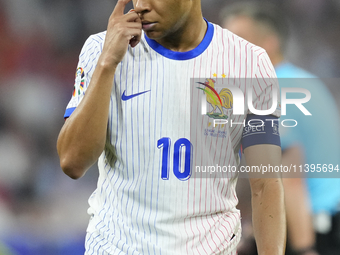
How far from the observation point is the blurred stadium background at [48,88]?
9.39 feet

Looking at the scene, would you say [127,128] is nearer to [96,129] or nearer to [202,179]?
[96,129]

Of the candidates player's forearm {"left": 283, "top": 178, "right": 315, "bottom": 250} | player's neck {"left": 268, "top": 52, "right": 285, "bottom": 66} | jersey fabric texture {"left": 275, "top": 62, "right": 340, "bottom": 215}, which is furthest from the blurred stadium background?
player's forearm {"left": 283, "top": 178, "right": 315, "bottom": 250}

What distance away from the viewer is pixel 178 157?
1.37 meters

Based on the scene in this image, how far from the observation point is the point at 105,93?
4.09 feet

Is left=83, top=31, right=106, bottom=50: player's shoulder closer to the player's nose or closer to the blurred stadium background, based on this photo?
the player's nose

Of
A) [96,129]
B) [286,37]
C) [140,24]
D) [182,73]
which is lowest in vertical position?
[96,129]

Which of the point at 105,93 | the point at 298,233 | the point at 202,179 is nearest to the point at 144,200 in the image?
the point at 202,179

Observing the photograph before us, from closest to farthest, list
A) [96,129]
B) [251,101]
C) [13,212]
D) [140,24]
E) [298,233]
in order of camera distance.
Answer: [96,129], [140,24], [251,101], [298,233], [13,212]

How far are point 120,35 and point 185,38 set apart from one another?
25 cm

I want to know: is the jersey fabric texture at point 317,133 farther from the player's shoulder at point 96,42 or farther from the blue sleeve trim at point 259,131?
the player's shoulder at point 96,42

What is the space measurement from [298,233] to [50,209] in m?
1.59

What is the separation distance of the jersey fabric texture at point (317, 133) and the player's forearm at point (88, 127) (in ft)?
5.00

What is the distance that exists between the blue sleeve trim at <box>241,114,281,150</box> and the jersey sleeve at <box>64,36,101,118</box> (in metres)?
0.55

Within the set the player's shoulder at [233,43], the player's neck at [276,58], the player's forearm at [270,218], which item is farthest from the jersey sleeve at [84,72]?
the player's neck at [276,58]
